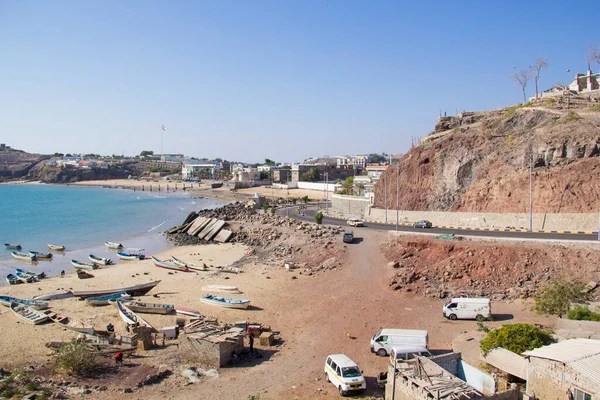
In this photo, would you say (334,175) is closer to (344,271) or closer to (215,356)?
(344,271)

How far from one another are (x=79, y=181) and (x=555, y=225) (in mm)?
196195

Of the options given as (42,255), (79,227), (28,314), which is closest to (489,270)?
(28,314)

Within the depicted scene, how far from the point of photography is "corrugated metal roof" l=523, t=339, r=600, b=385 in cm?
1168

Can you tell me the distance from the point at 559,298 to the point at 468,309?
Result: 4.17m

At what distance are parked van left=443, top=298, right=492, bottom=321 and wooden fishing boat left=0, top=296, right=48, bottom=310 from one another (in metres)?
22.1

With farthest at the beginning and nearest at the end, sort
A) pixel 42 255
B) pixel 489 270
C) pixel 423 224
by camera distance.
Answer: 1. pixel 42 255
2. pixel 423 224
3. pixel 489 270

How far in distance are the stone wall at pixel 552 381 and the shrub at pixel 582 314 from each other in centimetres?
810

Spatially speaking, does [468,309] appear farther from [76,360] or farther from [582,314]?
[76,360]

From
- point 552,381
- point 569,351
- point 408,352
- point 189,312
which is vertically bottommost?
point 189,312

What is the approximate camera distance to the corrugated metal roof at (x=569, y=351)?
489 inches

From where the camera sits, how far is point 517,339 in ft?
52.3

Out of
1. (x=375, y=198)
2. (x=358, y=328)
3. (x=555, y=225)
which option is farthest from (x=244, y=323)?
(x=375, y=198)

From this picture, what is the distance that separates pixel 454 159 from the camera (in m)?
42.8

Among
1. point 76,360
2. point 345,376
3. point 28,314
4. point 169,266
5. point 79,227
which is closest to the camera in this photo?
point 345,376
